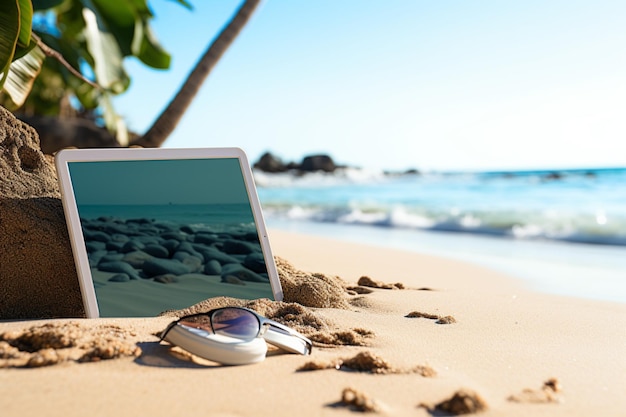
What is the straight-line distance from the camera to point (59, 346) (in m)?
1.97

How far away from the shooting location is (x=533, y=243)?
825cm

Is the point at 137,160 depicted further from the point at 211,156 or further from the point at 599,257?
the point at 599,257

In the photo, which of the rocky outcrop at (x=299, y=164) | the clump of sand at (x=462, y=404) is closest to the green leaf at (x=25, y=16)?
the clump of sand at (x=462, y=404)

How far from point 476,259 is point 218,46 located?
330 cm

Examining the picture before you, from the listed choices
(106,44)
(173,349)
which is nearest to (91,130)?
(106,44)

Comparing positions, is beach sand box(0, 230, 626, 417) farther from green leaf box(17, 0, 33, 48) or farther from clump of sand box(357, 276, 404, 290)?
green leaf box(17, 0, 33, 48)

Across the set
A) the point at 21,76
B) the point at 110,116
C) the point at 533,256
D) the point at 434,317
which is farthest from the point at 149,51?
the point at 434,317

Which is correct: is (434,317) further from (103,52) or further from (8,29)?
(103,52)

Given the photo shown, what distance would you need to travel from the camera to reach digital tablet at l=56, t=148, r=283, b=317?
2.61 meters

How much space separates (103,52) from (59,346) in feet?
20.7

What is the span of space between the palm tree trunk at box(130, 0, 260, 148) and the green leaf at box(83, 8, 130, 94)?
160 cm

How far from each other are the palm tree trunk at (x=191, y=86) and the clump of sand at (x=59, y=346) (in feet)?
13.8

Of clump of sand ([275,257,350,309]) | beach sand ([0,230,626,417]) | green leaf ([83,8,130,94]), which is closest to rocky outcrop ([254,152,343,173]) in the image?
green leaf ([83,8,130,94])

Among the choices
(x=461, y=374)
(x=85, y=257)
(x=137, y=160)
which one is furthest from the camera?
(x=137, y=160)
